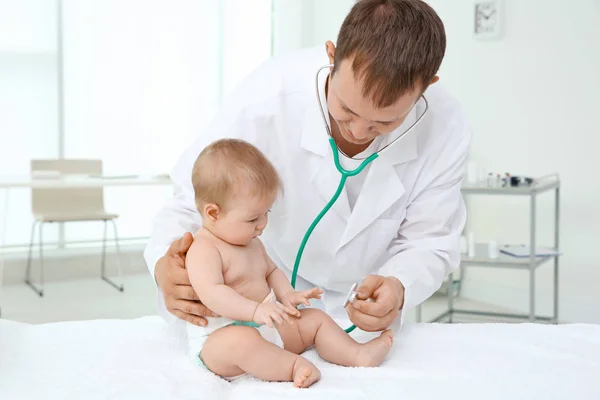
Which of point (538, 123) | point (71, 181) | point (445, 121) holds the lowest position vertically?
point (71, 181)

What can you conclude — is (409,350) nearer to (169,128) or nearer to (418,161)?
(418,161)

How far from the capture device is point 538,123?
3691 millimetres

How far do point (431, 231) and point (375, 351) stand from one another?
338 mm

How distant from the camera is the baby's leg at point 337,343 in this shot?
4.21 ft

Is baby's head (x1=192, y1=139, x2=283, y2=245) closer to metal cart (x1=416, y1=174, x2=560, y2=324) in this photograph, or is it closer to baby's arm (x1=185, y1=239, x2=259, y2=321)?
baby's arm (x1=185, y1=239, x2=259, y2=321)

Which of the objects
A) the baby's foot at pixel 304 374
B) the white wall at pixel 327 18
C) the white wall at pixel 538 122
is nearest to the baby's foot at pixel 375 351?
the baby's foot at pixel 304 374

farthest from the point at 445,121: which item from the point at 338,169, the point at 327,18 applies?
the point at 327,18

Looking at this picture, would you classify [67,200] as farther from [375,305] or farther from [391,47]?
[391,47]

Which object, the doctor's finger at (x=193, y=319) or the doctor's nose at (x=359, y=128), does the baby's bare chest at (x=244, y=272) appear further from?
the doctor's nose at (x=359, y=128)

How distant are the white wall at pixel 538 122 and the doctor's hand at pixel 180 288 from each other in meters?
2.74

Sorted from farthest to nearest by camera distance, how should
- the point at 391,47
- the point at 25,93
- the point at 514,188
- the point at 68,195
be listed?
1. the point at 25,93
2. the point at 68,195
3. the point at 514,188
4. the point at 391,47

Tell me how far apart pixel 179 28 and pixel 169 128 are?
2.44 ft

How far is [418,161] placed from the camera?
4.96 feet

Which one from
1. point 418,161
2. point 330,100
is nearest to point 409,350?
point 418,161
